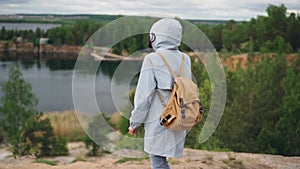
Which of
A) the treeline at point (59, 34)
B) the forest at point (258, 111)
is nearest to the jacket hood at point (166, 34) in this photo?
the forest at point (258, 111)

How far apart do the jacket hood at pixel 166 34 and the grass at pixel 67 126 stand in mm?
16086

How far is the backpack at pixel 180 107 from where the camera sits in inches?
117

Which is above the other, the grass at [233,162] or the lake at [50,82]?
the grass at [233,162]

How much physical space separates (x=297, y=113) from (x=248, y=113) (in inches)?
52.0

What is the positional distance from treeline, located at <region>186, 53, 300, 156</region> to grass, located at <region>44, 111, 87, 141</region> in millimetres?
7387

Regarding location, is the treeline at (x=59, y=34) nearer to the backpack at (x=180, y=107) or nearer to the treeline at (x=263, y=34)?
the treeline at (x=263, y=34)

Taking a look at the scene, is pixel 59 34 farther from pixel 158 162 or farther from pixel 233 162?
pixel 158 162

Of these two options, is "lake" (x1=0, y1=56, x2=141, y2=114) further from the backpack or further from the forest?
the backpack

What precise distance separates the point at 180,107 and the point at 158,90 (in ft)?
0.61

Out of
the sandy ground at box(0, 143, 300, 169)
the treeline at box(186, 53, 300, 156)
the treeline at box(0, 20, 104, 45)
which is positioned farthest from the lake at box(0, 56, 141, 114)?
the sandy ground at box(0, 143, 300, 169)

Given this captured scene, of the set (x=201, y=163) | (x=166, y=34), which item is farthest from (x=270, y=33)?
(x=166, y=34)

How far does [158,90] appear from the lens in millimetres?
3035

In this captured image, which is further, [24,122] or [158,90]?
[24,122]

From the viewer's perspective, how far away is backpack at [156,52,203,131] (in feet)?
9.71
